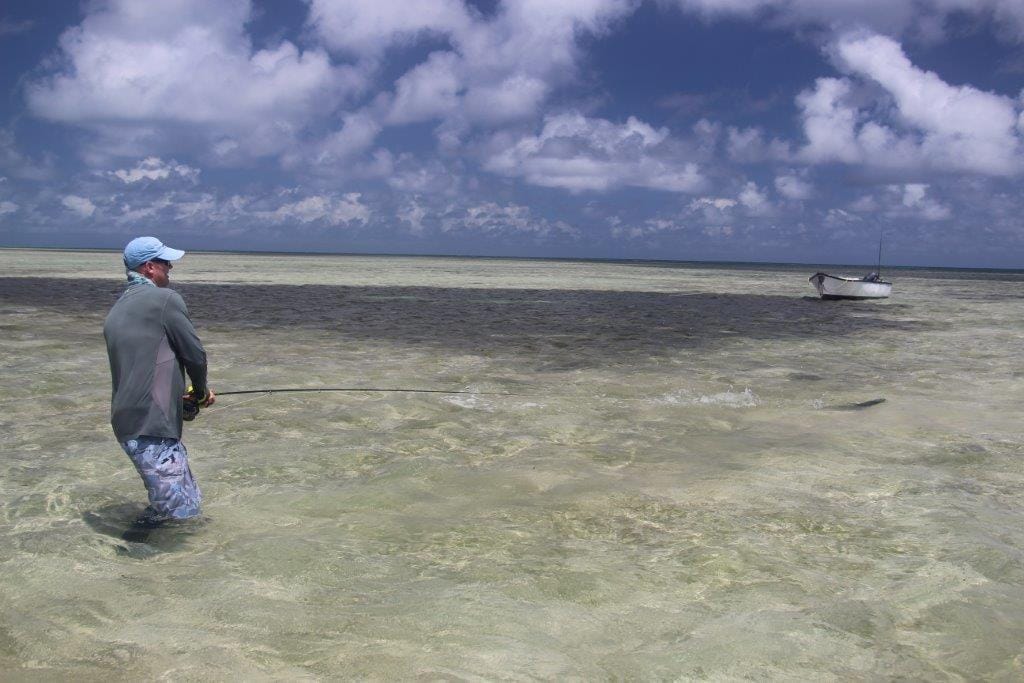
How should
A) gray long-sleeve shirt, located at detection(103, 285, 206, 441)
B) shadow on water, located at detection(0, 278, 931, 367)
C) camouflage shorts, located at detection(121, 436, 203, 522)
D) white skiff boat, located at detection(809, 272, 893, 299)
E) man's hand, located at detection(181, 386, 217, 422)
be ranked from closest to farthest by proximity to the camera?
1. gray long-sleeve shirt, located at detection(103, 285, 206, 441)
2. camouflage shorts, located at detection(121, 436, 203, 522)
3. man's hand, located at detection(181, 386, 217, 422)
4. shadow on water, located at detection(0, 278, 931, 367)
5. white skiff boat, located at detection(809, 272, 893, 299)

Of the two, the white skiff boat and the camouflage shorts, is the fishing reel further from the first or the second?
the white skiff boat

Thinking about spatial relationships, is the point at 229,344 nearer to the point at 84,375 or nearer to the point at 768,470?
the point at 84,375

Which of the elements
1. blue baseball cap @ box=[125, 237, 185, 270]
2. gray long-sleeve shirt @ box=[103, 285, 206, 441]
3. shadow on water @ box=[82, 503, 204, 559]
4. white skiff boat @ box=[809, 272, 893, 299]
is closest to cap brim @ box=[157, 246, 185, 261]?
blue baseball cap @ box=[125, 237, 185, 270]

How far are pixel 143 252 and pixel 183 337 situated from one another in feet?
2.07

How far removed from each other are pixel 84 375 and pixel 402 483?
26.5ft

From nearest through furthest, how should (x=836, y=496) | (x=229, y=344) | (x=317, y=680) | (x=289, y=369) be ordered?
(x=317, y=680) → (x=836, y=496) → (x=289, y=369) → (x=229, y=344)

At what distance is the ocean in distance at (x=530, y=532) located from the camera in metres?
4.46

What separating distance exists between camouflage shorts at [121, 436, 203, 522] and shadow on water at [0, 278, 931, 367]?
10276 mm

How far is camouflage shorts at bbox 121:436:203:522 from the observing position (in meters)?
5.42

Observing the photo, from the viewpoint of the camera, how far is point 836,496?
7266 mm

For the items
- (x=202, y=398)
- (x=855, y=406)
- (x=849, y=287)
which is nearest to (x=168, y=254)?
(x=202, y=398)

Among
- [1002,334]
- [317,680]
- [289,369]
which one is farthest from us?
[1002,334]

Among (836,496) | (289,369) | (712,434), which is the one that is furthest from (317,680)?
(289,369)

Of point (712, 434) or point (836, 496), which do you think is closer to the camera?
point (836, 496)
